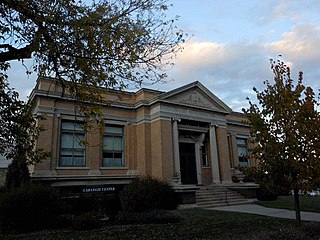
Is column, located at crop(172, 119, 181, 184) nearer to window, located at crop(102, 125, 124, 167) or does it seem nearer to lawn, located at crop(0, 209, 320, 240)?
window, located at crop(102, 125, 124, 167)

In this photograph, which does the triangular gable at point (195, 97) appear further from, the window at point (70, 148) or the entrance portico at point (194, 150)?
the window at point (70, 148)

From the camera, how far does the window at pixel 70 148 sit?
63.6 feet

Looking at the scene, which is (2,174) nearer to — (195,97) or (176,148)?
(176,148)

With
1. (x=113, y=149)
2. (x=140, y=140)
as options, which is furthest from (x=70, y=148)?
(x=140, y=140)

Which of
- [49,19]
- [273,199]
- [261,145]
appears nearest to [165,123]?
[273,199]

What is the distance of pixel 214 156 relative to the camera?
76.0 feet

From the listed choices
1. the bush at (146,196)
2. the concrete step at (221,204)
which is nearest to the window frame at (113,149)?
the bush at (146,196)

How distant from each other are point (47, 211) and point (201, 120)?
1394cm

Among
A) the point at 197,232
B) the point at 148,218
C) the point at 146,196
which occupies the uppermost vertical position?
the point at 146,196

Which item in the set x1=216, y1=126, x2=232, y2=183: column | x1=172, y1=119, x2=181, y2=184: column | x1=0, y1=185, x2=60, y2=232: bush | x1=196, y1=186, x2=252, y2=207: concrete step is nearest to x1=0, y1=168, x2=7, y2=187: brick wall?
x1=172, y1=119, x2=181, y2=184: column

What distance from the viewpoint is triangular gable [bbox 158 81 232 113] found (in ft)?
72.3

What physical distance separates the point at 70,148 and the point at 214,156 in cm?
1082

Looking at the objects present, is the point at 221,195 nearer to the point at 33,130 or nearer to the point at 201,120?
the point at 201,120

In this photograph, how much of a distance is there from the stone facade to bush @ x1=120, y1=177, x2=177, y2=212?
90.8 inches
